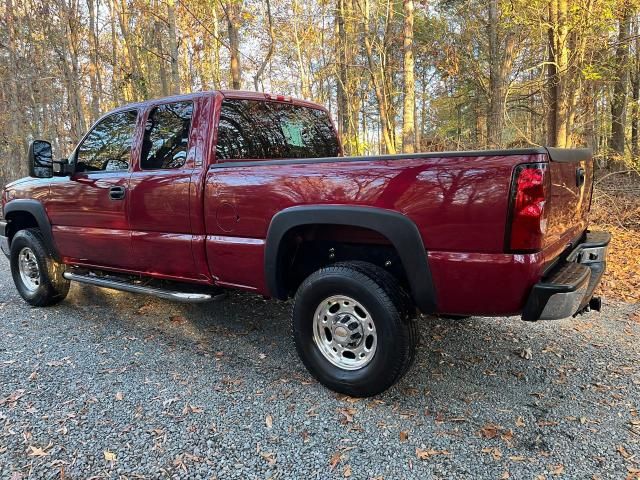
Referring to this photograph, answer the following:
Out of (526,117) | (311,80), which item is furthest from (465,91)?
(311,80)

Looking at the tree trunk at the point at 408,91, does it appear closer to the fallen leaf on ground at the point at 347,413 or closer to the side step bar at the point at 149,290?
the side step bar at the point at 149,290

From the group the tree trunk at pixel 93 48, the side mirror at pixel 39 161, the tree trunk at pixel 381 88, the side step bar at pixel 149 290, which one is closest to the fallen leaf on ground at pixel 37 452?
the side step bar at pixel 149 290

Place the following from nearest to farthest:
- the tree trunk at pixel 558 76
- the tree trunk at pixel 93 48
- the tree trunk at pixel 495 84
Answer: the tree trunk at pixel 558 76 → the tree trunk at pixel 495 84 → the tree trunk at pixel 93 48

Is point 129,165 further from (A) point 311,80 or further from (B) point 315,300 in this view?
(A) point 311,80

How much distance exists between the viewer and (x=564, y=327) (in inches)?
158

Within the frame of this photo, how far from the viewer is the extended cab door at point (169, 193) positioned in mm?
3430

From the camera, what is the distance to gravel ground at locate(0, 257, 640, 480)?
2268 mm

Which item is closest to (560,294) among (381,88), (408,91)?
(408,91)

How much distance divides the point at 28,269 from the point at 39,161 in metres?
1.37

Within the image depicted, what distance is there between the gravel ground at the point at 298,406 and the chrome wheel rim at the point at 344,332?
26cm

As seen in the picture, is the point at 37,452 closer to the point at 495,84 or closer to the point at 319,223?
the point at 319,223

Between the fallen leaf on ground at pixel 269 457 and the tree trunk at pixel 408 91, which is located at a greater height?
the tree trunk at pixel 408 91

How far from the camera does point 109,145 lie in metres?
4.25

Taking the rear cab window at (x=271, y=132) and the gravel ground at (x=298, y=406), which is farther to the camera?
the rear cab window at (x=271, y=132)
